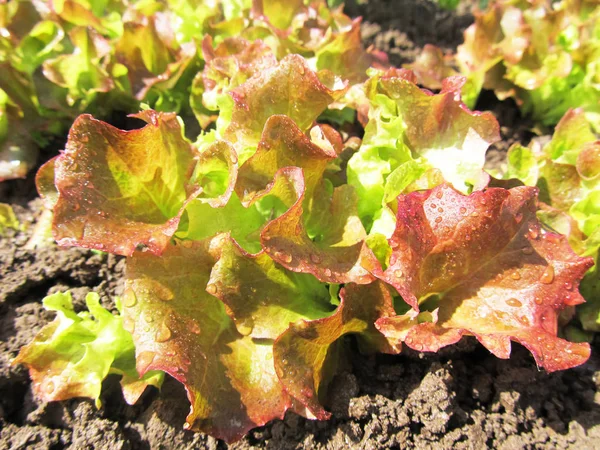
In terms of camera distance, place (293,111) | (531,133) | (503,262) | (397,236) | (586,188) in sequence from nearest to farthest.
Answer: (397,236) < (503,262) < (293,111) < (586,188) < (531,133)

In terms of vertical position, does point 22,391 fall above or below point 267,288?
below

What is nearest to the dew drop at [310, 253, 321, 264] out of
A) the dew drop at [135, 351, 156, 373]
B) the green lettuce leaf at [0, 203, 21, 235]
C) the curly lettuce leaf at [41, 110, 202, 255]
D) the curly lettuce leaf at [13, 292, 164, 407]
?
the curly lettuce leaf at [41, 110, 202, 255]

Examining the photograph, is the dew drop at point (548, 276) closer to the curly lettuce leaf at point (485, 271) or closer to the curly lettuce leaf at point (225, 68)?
the curly lettuce leaf at point (485, 271)

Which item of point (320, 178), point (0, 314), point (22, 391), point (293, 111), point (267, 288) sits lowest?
point (22, 391)

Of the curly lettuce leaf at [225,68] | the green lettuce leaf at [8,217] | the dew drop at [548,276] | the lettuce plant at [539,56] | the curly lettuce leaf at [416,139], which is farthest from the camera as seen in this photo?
the lettuce plant at [539,56]

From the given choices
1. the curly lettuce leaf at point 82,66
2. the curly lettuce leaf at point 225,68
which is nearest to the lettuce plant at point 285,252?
the curly lettuce leaf at point 225,68

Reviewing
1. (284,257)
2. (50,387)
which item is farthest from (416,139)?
(50,387)

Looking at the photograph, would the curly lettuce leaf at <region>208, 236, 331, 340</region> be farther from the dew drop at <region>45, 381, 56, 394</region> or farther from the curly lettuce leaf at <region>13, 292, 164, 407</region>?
the dew drop at <region>45, 381, 56, 394</region>

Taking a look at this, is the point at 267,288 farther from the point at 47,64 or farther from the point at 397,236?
the point at 47,64

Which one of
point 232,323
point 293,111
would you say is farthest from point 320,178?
point 232,323
